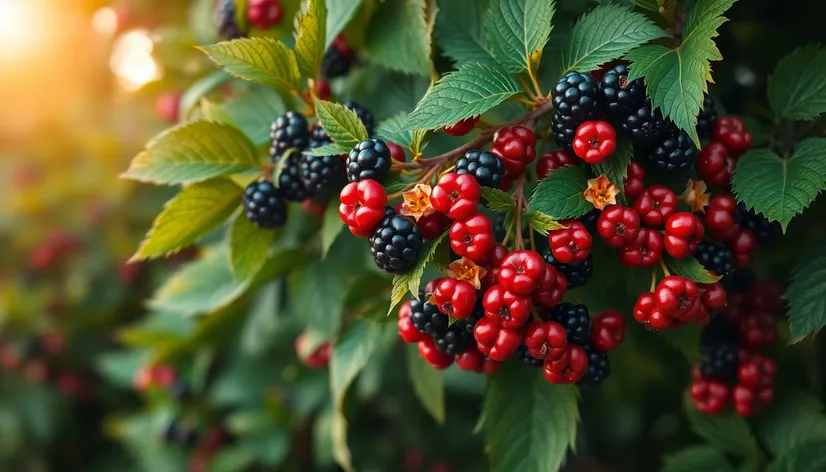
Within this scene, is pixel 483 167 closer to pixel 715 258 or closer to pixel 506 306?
pixel 506 306

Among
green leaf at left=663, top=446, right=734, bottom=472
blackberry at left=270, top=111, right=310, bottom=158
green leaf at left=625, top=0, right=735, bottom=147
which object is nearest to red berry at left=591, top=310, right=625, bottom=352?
green leaf at left=625, top=0, right=735, bottom=147

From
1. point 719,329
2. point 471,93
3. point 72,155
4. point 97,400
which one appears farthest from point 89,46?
point 719,329

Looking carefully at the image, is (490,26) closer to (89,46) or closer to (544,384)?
(544,384)

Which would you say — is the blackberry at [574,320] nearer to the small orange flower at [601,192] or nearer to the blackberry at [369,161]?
the small orange flower at [601,192]

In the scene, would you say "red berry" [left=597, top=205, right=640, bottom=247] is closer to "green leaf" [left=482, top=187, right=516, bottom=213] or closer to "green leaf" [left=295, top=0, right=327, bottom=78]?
"green leaf" [left=482, top=187, right=516, bottom=213]

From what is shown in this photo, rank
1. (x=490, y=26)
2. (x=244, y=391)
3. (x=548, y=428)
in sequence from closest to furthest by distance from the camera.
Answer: (x=490, y=26), (x=548, y=428), (x=244, y=391)
